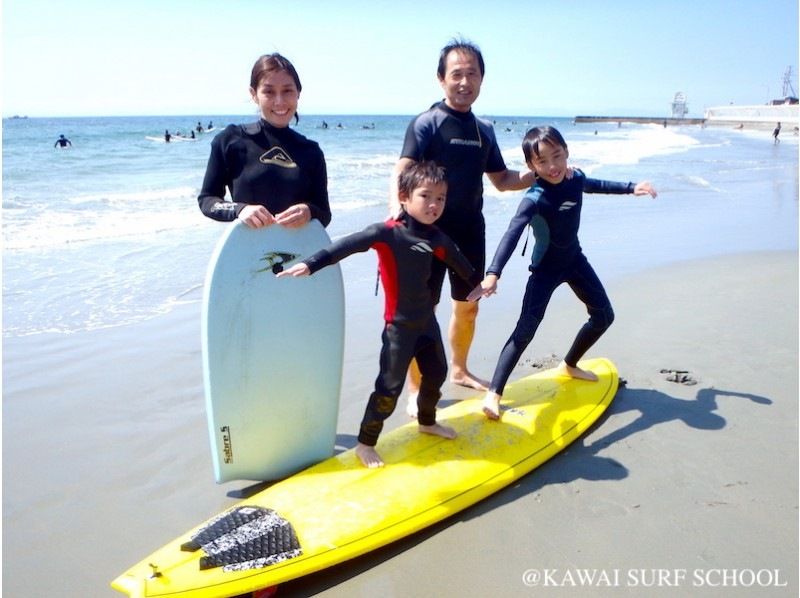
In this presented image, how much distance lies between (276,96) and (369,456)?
1.72m

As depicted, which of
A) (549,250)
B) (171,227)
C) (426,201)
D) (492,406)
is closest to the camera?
(426,201)

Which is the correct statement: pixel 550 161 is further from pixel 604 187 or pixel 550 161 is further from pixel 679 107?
pixel 679 107

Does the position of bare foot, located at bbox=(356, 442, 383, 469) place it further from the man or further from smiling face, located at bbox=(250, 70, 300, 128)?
smiling face, located at bbox=(250, 70, 300, 128)

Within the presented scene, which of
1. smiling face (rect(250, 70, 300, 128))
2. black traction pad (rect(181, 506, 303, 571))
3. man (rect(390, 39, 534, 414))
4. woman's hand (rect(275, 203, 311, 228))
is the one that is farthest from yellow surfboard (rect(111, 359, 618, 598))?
smiling face (rect(250, 70, 300, 128))

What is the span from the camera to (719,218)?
10.1m

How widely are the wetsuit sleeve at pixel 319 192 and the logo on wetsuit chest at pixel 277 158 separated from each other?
128 mm

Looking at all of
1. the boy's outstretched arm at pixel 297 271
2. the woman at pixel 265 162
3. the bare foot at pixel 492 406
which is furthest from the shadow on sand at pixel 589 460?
the woman at pixel 265 162

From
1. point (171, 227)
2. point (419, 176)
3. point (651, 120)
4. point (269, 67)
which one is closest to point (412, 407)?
point (419, 176)

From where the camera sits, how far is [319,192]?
3.24 m

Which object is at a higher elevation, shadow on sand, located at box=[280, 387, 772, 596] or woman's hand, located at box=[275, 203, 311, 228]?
woman's hand, located at box=[275, 203, 311, 228]

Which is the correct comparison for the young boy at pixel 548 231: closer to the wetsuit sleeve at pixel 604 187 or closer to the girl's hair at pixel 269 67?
the wetsuit sleeve at pixel 604 187

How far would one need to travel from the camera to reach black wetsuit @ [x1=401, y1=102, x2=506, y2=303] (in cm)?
352

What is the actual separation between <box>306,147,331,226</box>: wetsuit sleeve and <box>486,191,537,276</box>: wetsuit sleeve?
2.78 feet

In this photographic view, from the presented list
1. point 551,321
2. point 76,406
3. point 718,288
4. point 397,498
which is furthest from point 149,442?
point 718,288
